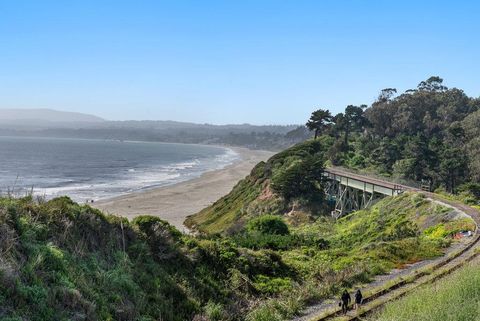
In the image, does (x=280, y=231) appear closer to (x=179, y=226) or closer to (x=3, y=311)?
(x=179, y=226)

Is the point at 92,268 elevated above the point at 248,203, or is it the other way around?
the point at 92,268

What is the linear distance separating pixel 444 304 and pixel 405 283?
6.09m

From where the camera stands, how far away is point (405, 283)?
59.9ft

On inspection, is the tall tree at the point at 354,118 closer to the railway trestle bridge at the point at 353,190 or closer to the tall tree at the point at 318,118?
the tall tree at the point at 318,118

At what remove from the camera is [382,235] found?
3234 cm

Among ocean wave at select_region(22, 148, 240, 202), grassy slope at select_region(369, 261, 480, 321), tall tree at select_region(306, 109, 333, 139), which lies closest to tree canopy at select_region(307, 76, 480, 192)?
tall tree at select_region(306, 109, 333, 139)

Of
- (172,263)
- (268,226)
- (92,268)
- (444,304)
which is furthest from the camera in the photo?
(268,226)

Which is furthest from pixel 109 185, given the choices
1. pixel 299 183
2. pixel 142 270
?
pixel 142 270

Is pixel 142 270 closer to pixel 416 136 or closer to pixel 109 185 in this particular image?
pixel 416 136

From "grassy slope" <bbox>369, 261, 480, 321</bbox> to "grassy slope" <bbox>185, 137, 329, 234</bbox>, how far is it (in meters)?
34.8

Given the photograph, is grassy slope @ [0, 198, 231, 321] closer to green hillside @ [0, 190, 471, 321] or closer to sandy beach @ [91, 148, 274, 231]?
green hillside @ [0, 190, 471, 321]

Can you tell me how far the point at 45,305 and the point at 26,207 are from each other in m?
4.81

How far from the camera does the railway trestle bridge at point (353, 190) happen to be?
163 ft

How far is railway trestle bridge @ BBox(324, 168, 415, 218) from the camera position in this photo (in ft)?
163
